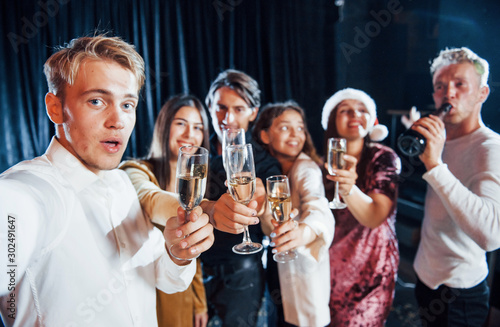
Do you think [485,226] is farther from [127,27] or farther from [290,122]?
[127,27]

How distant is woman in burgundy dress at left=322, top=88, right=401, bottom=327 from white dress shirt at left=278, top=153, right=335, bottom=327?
96 mm

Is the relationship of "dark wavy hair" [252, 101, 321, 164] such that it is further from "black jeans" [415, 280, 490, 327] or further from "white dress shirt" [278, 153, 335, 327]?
"black jeans" [415, 280, 490, 327]

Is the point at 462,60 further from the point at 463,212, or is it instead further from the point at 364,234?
the point at 364,234

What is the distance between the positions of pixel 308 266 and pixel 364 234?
1.08 ft

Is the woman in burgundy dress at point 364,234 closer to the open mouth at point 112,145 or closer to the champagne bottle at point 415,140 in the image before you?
the champagne bottle at point 415,140

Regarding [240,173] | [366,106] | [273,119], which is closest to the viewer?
[240,173]

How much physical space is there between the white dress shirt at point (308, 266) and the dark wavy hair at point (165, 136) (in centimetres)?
49

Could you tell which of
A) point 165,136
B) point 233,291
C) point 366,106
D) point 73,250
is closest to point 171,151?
point 165,136

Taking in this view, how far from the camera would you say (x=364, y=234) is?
168 centimetres

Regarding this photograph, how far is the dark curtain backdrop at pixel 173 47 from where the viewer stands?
1.15 m

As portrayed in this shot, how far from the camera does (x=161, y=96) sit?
1600 millimetres

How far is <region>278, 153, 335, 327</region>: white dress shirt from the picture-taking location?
152 cm

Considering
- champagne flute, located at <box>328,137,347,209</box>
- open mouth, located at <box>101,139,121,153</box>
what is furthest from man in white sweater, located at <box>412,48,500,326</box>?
open mouth, located at <box>101,139,121,153</box>

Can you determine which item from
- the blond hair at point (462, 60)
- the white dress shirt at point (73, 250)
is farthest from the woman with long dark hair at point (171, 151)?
the blond hair at point (462, 60)
